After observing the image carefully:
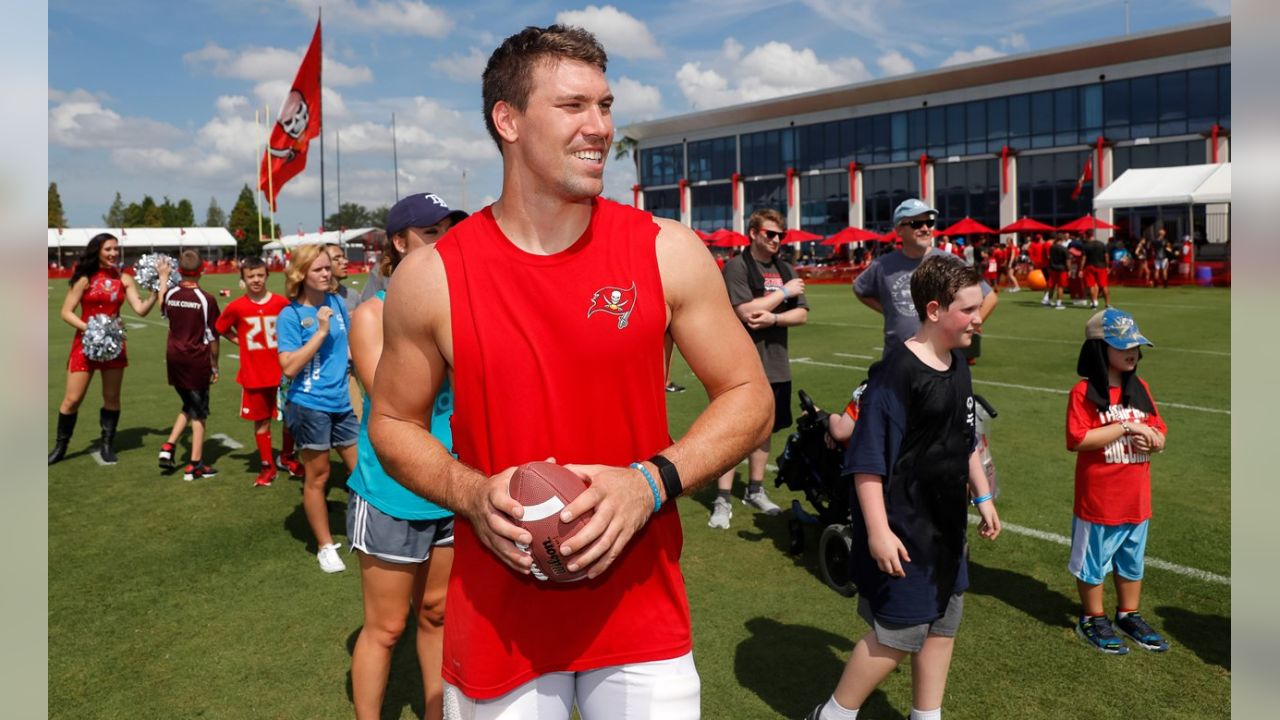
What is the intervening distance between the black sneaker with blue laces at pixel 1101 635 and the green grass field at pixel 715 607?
0.06m

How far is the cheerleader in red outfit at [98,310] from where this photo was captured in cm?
887

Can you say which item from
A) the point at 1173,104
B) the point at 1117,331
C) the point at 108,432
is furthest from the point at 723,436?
the point at 1173,104

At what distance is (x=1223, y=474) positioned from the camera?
775 centimetres

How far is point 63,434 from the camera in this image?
936 centimetres

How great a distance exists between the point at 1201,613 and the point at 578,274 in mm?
4649

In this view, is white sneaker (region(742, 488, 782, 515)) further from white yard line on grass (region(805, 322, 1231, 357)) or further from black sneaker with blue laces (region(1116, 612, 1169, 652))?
white yard line on grass (region(805, 322, 1231, 357))

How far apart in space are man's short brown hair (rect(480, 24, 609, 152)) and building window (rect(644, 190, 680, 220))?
66768 millimetres

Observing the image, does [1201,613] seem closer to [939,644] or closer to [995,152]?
[939,644]

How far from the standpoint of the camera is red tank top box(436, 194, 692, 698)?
2225 millimetres

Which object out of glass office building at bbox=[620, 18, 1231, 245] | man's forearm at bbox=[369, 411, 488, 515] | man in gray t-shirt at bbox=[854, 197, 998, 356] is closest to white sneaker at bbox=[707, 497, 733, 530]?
man in gray t-shirt at bbox=[854, 197, 998, 356]

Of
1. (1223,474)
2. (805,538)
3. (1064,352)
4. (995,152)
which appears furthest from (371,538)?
(995,152)

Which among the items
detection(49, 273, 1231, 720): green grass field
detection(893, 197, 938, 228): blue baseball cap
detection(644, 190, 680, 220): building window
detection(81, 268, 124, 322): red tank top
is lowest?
detection(49, 273, 1231, 720): green grass field

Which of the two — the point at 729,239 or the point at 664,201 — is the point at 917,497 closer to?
the point at 729,239

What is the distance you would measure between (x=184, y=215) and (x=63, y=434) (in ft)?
451
